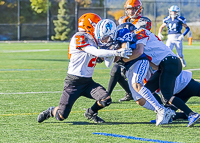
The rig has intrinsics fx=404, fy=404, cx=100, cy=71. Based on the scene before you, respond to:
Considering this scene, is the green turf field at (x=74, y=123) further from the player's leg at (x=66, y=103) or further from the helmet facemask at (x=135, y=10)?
the helmet facemask at (x=135, y=10)

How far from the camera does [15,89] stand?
28.1 ft

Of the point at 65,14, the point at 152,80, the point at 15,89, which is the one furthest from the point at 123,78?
the point at 65,14

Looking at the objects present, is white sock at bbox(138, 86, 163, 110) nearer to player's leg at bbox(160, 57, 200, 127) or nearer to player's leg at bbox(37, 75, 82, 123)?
player's leg at bbox(160, 57, 200, 127)

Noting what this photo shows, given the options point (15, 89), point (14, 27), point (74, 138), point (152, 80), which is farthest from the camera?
point (14, 27)

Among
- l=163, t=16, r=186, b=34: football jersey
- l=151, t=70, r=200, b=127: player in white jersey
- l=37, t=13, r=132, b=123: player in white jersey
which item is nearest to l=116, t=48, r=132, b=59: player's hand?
l=37, t=13, r=132, b=123: player in white jersey

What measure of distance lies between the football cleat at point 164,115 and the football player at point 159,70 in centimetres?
13

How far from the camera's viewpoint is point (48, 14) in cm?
3550

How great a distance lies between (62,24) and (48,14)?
1.57m

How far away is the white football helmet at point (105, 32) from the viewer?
16.0 feet

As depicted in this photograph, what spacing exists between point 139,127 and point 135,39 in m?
1.11

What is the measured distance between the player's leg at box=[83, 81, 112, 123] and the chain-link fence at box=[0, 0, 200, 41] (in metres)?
30.4

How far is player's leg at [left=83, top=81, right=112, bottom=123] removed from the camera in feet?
17.3

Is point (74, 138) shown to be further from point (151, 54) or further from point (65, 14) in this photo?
point (65, 14)

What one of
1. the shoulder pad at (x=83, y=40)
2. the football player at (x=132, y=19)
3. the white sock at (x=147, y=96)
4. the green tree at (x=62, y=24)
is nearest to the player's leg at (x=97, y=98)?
the white sock at (x=147, y=96)
